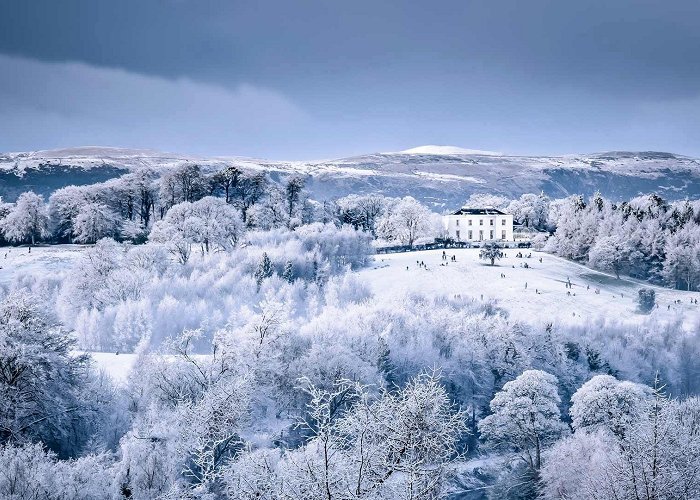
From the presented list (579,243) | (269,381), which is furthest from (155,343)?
(579,243)

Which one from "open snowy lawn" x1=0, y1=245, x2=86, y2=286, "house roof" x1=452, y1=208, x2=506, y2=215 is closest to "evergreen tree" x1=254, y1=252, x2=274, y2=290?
"open snowy lawn" x1=0, y1=245, x2=86, y2=286

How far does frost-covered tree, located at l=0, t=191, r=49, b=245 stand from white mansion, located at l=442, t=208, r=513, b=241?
81.9 m

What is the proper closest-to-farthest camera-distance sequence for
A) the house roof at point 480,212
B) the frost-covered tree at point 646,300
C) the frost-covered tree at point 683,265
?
the frost-covered tree at point 646,300 → the frost-covered tree at point 683,265 → the house roof at point 480,212

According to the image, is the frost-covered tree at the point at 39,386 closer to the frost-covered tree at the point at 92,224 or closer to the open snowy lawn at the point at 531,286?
the open snowy lawn at the point at 531,286

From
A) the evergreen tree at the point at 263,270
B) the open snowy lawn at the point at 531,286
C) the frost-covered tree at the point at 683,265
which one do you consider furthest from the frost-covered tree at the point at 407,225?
the frost-covered tree at the point at 683,265

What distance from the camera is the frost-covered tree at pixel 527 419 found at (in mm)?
41344

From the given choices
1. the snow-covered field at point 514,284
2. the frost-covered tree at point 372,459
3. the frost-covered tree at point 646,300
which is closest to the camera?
the frost-covered tree at point 372,459

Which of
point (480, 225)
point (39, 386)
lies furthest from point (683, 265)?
point (39, 386)

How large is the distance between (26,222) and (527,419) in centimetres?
7763

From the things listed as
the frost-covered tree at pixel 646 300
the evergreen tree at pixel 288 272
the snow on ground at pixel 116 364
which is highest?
the evergreen tree at pixel 288 272

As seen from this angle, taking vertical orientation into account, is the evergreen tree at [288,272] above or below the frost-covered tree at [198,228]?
below

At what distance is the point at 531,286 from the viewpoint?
2995 inches

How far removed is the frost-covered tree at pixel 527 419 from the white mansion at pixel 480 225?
82261 millimetres

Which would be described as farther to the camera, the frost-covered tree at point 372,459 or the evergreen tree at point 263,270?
the evergreen tree at point 263,270
